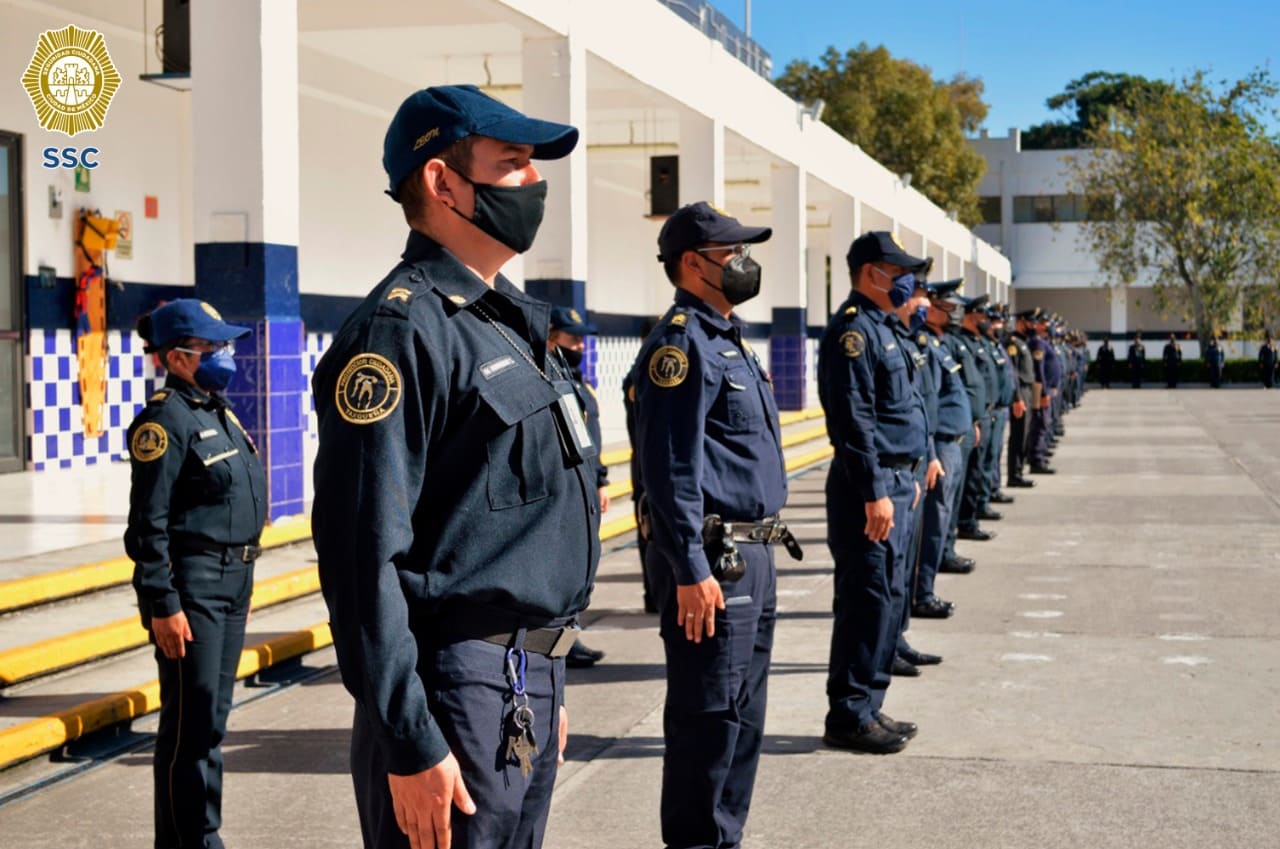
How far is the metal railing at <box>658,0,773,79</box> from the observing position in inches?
816

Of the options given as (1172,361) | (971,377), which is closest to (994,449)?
(971,377)

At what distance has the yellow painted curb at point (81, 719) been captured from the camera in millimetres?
6102

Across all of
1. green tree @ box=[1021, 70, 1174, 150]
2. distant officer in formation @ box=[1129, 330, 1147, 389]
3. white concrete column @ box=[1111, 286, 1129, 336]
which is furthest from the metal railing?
green tree @ box=[1021, 70, 1174, 150]

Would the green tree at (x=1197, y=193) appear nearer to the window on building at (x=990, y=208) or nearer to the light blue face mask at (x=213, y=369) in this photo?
the window on building at (x=990, y=208)

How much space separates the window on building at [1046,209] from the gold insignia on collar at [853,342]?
6361cm

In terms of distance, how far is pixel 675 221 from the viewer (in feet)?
17.2

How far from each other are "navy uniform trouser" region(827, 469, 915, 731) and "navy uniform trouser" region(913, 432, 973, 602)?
252 cm

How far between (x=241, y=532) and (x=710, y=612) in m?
1.68

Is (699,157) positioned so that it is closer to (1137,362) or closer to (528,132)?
(528,132)

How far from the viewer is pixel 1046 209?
2680 inches

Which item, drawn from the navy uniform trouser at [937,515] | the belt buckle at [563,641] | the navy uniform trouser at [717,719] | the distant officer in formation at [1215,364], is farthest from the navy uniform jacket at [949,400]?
the distant officer in formation at [1215,364]

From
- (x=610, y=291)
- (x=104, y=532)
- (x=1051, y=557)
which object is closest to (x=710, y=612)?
(x=104, y=532)

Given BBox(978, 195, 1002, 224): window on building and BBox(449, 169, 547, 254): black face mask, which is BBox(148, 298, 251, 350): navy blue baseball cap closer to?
BBox(449, 169, 547, 254): black face mask

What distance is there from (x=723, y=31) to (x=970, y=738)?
56.9 ft
